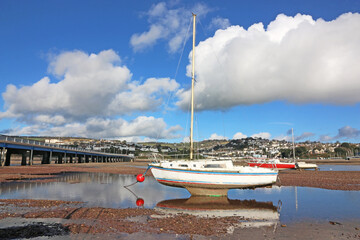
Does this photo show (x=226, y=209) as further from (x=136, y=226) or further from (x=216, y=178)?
(x=136, y=226)

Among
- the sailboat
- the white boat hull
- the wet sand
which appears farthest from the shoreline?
the wet sand

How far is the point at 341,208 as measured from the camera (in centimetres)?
1898

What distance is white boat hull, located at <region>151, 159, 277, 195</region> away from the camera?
23.1 meters

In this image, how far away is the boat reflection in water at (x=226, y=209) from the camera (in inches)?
616

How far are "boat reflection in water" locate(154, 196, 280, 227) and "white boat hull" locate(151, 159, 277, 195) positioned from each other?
94cm

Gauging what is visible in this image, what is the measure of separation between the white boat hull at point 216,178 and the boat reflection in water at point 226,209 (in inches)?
36.8

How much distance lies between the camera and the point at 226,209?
61.8 ft

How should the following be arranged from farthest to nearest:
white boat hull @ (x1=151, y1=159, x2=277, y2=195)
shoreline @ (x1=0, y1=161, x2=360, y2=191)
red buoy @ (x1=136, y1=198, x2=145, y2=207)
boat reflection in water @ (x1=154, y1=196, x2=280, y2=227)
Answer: shoreline @ (x1=0, y1=161, x2=360, y2=191), white boat hull @ (x1=151, y1=159, x2=277, y2=195), red buoy @ (x1=136, y1=198, x2=145, y2=207), boat reflection in water @ (x1=154, y1=196, x2=280, y2=227)

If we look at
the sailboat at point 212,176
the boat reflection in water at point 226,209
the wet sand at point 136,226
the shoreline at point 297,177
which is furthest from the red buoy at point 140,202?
the shoreline at point 297,177

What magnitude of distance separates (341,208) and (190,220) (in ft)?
41.6

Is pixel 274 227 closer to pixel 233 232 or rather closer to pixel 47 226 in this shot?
pixel 233 232

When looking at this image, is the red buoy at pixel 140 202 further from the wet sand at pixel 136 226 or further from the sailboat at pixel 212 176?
the sailboat at pixel 212 176

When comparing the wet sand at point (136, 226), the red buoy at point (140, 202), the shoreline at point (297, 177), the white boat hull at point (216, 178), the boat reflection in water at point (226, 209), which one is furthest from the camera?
the shoreline at point (297, 177)

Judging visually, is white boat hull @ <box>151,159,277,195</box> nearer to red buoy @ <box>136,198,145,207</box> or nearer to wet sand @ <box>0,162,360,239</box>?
red buoy @ <box>136,198,145,207</box>
